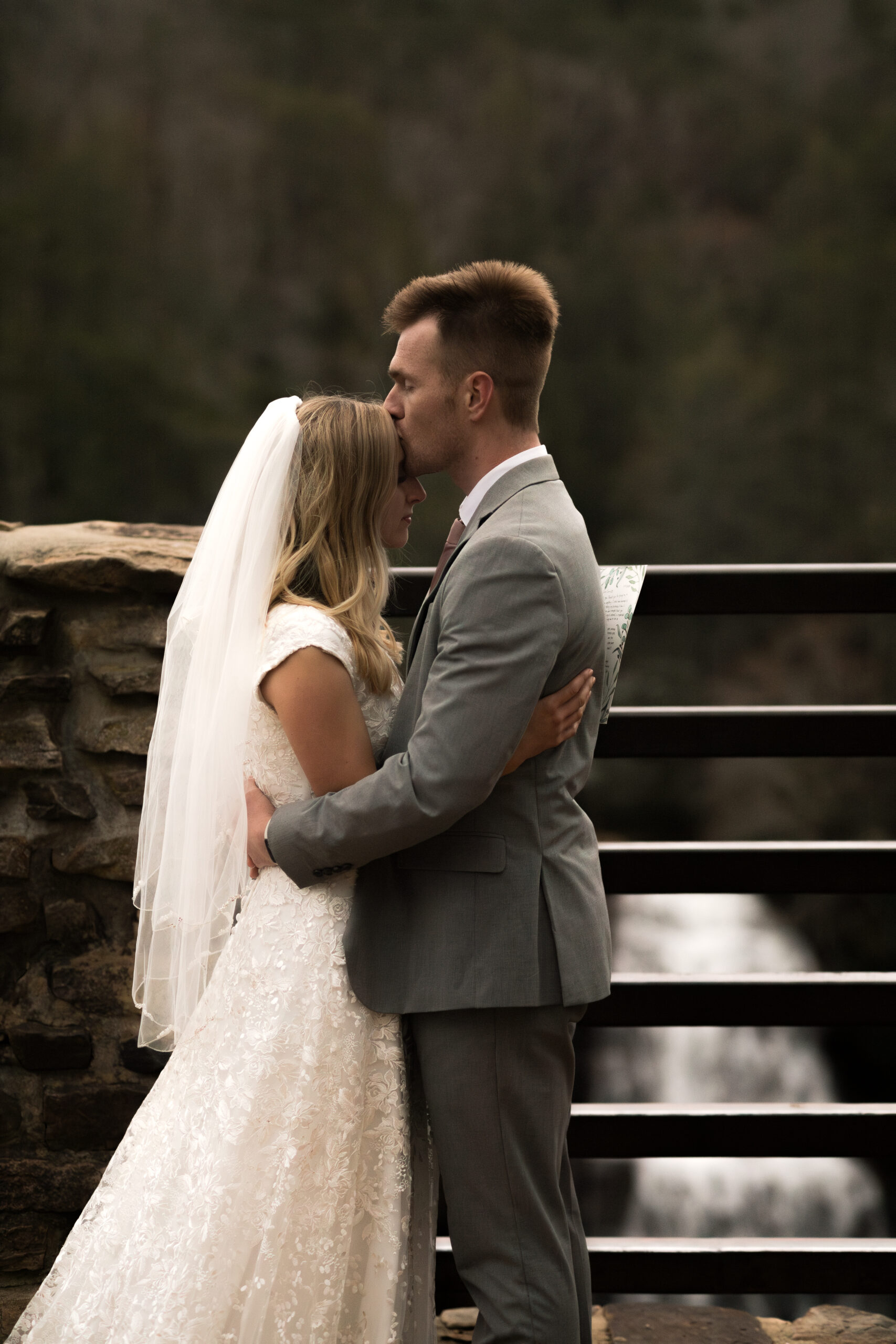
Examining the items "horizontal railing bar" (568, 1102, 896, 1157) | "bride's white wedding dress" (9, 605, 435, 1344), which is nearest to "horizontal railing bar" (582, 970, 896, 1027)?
"horizontal railing bar" (568, 1102, 896, 1157)

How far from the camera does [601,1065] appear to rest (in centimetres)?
652

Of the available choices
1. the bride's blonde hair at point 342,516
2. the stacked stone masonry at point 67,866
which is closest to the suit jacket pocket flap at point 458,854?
the bride's blonde hair at point 342,516

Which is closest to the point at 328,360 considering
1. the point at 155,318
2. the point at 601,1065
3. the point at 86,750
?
the point at 155,318

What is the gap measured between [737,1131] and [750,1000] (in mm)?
245

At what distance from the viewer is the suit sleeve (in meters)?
1.47

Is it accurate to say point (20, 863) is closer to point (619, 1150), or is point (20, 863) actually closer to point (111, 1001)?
point (111, 1001)

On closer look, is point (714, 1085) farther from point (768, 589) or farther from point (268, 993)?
point (268, 993)

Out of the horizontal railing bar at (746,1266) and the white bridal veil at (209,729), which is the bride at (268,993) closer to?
the white bridal veil at (209,729)

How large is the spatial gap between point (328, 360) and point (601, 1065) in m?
10.9

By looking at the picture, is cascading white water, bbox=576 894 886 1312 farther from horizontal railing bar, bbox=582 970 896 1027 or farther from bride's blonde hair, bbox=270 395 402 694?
bride's blonde hair, bbox=270 395 402 694

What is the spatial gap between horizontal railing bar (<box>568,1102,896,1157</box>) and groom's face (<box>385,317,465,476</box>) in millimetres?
1229

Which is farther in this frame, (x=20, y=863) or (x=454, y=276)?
→ (x=20, y=863)

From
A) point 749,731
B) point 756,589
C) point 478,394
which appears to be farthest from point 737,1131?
point 478,394

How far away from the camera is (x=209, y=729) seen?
164 centimetres
